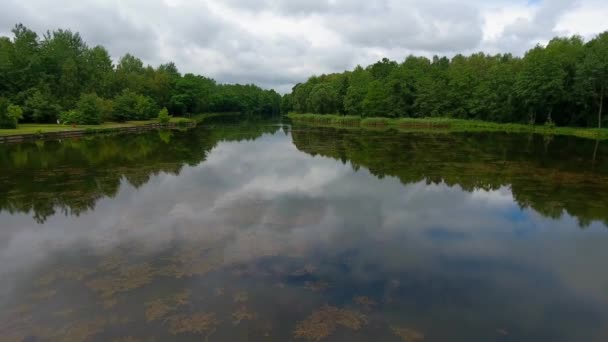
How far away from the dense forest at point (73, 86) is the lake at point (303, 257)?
101ft

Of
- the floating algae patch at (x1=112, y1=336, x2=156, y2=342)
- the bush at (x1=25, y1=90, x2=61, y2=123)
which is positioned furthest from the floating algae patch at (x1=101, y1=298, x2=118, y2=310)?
the bush at (x1=25, y1=90, x2=61, y2=123)

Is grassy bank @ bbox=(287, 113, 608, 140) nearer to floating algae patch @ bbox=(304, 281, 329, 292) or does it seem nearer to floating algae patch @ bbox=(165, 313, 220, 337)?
floating algae patch @ bbox=(304, 281, 329, 292)

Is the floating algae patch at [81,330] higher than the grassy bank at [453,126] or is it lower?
lower

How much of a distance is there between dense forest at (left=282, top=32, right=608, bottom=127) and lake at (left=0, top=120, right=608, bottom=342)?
31678mm

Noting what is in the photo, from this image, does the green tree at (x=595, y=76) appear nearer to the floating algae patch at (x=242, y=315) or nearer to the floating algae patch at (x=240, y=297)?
the floating algae patch at (x=240, y=297)

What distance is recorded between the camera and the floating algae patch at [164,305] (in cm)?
600

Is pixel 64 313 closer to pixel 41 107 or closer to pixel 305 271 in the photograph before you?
pixel 305 271

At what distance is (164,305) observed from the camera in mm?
6309

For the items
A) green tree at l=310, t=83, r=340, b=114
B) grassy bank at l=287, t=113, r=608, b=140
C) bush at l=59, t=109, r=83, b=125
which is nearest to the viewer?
grassy bank at l=287, t=113, r=608, b=140

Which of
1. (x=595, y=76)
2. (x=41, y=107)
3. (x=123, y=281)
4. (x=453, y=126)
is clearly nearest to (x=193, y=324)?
(x=123, y=281)

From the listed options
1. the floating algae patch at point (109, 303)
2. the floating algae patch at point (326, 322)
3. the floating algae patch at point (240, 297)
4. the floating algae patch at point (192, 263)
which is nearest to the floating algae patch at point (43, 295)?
the floating algae patch at point (109, 303)

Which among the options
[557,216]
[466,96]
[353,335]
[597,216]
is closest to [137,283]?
[353,335]

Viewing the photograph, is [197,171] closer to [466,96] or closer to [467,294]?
[467,294]

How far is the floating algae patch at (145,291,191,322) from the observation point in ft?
19.7
